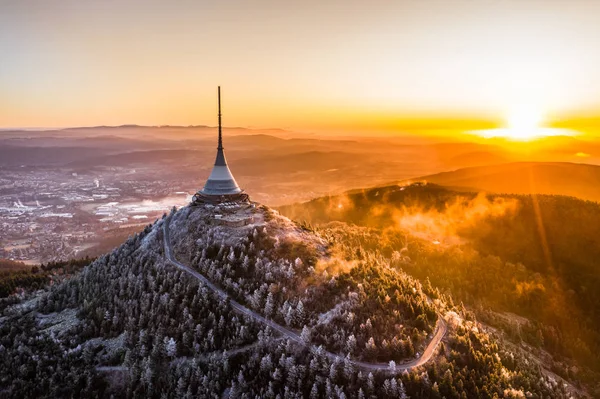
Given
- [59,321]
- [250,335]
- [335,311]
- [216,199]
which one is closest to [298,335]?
[335,311]

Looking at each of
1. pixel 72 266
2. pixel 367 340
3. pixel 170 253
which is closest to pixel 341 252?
pixel 367 340

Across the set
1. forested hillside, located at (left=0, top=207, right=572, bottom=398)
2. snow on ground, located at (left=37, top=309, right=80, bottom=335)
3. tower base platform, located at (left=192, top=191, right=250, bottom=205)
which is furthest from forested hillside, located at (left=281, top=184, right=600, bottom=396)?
snow on ground, located at (left=37, top=309, right=80, bottom=335)

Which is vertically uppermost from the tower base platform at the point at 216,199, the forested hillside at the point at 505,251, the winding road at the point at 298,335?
the tower base platform at the point at 216,199

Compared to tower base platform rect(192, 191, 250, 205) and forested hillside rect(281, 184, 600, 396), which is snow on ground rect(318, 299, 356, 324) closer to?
tower base platform rect(192, 191, 250, 205)

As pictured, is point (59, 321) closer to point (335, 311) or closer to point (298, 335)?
point (298, 335)

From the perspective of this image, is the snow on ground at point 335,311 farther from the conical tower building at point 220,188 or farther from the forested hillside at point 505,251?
the forested hillside at point 505,251

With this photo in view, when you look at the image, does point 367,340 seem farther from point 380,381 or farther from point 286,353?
point 286,353

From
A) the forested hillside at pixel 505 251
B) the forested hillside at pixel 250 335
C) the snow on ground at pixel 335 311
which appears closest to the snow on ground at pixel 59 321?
the forested hillside at pixel 250 335
